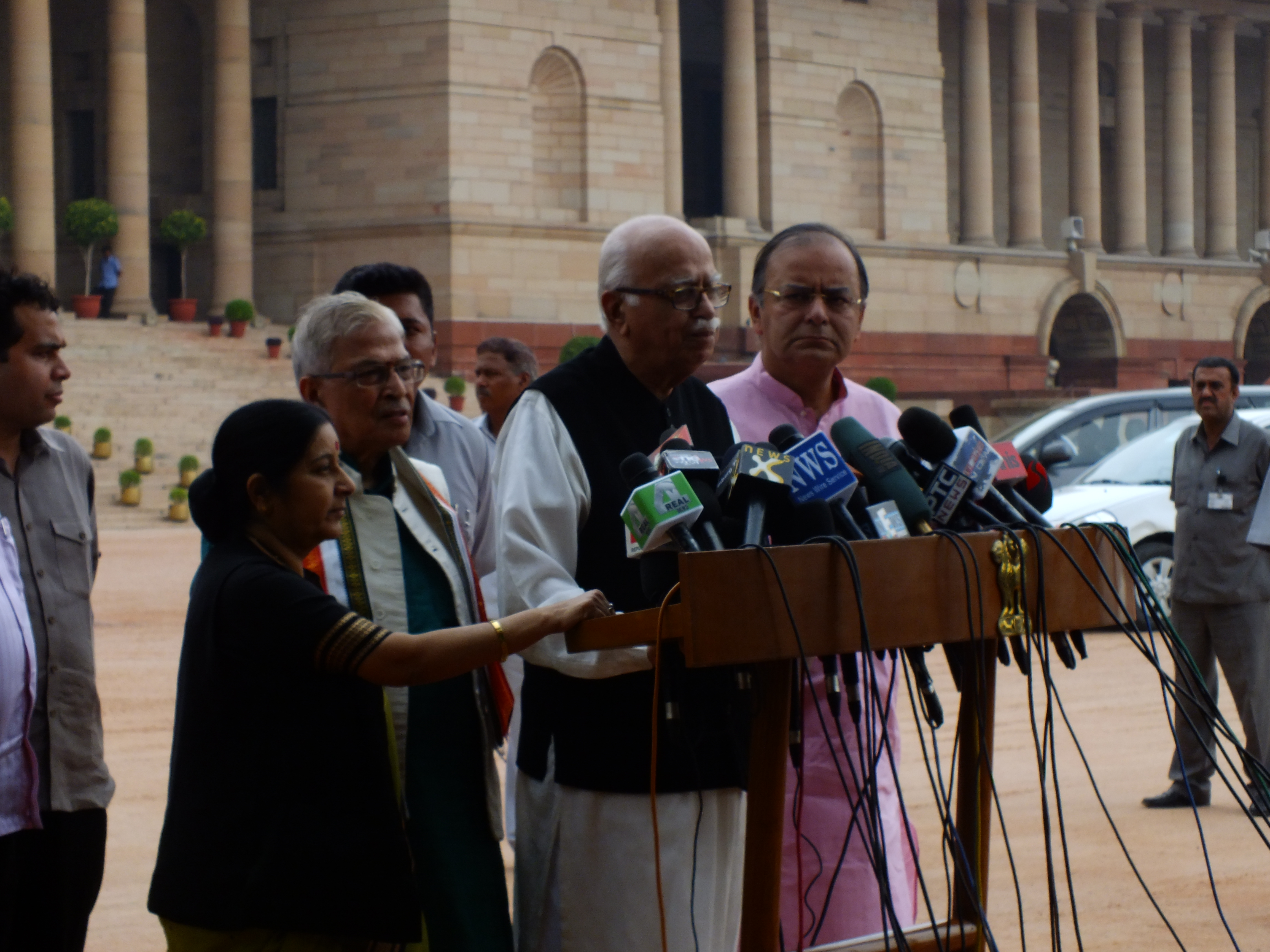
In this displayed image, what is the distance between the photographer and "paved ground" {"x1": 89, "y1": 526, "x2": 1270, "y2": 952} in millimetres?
5992

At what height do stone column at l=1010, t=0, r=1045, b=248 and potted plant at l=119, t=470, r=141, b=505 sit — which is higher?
stone column at l=1010, t=0, r=1045, b=248

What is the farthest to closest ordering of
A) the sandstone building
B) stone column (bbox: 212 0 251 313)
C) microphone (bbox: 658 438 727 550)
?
stone column (bbox: 212 0 251 313) < the sandstone building < microphone (bbox: 658 438 727 550)

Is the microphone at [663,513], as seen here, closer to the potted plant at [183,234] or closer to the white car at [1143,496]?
the white car at [1143,496]

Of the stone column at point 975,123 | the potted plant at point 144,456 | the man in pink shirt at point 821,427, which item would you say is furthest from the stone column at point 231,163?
the man in pink shirt at point 821,427

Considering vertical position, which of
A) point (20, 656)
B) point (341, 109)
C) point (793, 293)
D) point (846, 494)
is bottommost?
point (20, 656)

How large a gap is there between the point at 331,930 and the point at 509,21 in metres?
31.4

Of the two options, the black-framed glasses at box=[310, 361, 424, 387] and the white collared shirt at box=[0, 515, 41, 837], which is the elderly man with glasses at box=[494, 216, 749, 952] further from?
the white collared shirt at box=[0, 515, 41, 837]

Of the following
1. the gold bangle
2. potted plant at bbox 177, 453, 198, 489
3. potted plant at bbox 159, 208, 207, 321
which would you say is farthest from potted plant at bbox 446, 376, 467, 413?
the gold bangle

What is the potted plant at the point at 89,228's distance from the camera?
2992 cm

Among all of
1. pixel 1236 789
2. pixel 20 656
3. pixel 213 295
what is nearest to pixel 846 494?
pixel 20 656

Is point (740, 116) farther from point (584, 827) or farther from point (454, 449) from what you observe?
point (584, 827)

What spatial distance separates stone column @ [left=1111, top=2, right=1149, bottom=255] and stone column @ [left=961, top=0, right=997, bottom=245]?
4.89 meters

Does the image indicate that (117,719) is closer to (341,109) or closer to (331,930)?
(331,930)

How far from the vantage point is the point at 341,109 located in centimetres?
3322
